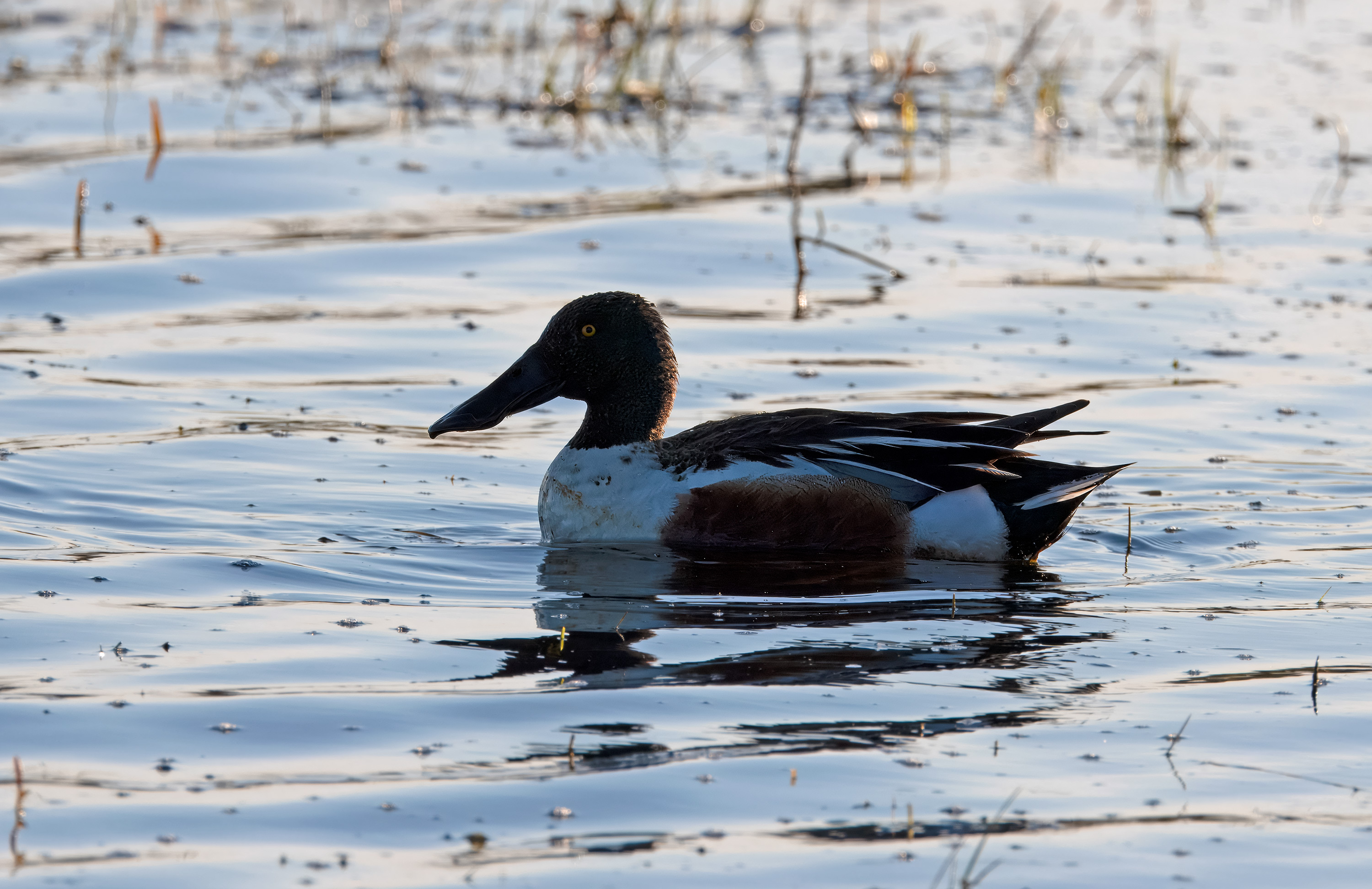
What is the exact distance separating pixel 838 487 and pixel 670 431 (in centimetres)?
167

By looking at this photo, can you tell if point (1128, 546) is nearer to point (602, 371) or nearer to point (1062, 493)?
point (1062, 493)

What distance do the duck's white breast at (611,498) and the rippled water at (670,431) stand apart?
0.24m

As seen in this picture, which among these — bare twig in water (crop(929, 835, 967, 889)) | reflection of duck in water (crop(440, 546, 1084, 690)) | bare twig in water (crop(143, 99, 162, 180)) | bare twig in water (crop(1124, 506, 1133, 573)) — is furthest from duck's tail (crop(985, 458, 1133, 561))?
bare twig in water (crop(143, 99, 162, 180))

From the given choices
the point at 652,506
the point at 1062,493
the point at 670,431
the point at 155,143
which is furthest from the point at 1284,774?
the point at 155,143

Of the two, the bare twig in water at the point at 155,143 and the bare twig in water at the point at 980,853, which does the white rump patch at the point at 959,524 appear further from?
the bare twig in water at the point at 155,143

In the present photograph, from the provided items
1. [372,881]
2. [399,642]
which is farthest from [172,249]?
[372,881]

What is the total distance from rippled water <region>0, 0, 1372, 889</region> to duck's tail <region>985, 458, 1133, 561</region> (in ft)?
0.54

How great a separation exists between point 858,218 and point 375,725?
7.58 metres

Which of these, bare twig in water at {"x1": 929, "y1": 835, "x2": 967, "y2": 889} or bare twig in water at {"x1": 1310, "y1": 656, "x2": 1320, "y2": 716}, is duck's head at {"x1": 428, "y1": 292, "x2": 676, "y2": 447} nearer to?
bare twig in water at {"x1": 1310, "y1": 656, "x2": 1320, "y2": 716}

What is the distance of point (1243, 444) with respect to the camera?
776cm

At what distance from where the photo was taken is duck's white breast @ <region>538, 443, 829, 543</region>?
656 cm

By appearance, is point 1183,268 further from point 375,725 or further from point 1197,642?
point 375,725

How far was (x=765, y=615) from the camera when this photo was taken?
5621 mm

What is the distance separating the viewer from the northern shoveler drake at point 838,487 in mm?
6426
